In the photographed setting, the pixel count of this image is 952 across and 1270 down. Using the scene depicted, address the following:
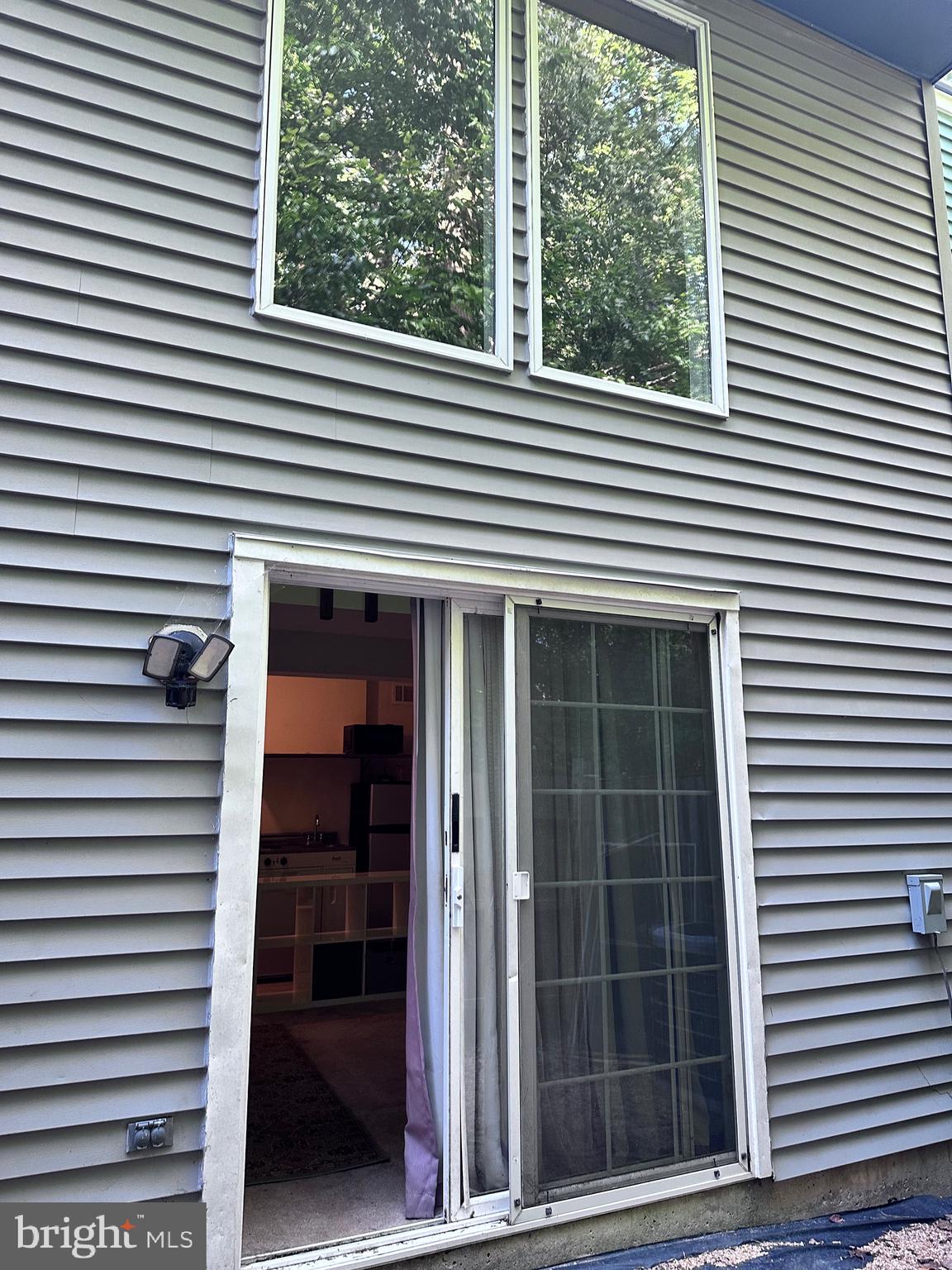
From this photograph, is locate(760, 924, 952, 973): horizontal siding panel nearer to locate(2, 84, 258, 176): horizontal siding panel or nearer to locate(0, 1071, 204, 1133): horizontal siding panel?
locate(0, 1071, 204, 1133): horizontal siding panel

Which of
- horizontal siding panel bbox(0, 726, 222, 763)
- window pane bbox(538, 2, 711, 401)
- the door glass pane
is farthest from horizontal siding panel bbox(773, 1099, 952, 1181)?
window pane bbox(538, 2, 711, 401)

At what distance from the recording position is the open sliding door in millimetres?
2779

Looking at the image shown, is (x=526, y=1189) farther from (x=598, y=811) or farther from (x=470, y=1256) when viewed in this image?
(x=598, y=811)

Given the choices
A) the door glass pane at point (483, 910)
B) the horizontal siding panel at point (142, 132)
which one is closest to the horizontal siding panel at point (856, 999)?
the door glass pane at point (483, 910)

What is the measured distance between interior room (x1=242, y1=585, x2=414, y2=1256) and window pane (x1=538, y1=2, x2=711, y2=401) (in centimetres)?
150

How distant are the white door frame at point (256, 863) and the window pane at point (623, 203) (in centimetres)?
89

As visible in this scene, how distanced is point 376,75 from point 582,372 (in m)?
1.20

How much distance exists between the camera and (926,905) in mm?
3635

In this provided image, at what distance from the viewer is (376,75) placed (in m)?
3.04

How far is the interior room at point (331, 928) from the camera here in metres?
3.05

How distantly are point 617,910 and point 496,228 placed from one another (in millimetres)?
2392

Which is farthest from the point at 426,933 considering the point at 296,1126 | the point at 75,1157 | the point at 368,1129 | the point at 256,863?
the point at 296,1126

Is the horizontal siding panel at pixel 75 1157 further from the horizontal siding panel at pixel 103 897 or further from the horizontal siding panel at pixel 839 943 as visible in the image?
the horizontal siding panel at pixel 839 943

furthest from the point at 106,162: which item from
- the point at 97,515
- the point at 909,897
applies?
the point at 909,897
